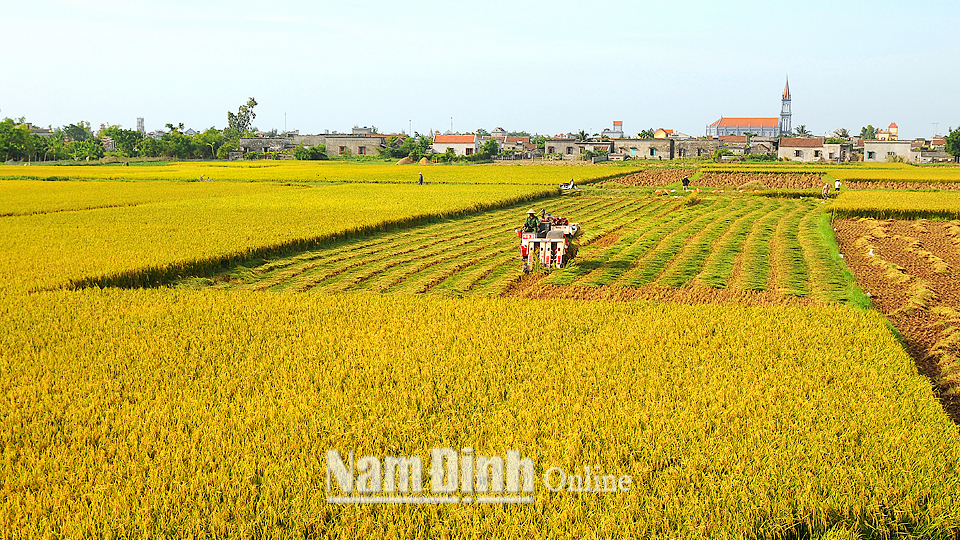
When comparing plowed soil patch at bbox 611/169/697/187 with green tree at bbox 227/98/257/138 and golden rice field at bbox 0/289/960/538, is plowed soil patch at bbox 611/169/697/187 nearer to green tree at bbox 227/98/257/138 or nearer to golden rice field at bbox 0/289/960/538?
golden rice field at bbox 0/289/960/538

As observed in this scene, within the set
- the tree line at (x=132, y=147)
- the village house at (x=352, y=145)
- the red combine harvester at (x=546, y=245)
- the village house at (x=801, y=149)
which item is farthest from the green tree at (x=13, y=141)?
the village house at (x=801, y=149)

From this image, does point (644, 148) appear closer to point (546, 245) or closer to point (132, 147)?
point (132, 147)

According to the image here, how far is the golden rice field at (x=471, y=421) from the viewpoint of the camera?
4473mm

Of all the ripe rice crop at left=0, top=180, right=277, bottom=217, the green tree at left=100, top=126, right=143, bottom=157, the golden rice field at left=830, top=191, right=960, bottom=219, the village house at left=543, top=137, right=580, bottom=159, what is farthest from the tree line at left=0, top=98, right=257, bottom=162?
the golden rice field at left=830, top=191, right=960, bottom=219

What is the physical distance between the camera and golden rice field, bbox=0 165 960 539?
4492 millimetres

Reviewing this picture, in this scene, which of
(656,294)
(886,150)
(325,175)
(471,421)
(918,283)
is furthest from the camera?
(886,150)

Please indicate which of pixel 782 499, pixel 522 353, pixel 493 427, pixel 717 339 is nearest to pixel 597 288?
pixel 717 339

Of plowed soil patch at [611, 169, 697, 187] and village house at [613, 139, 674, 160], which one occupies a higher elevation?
village house at [613, 139, 674, 160]

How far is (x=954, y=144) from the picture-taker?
345 feet

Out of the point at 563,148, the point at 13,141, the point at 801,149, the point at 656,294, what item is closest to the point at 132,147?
the point at 13,141

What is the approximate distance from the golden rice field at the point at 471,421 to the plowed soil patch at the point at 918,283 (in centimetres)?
90

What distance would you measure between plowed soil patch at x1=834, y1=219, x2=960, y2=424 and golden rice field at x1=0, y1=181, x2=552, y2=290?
13.5m

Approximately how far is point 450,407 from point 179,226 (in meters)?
17.0

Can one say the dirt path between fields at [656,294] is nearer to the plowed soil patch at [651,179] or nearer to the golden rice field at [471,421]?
the golden rice field at [471,421]
